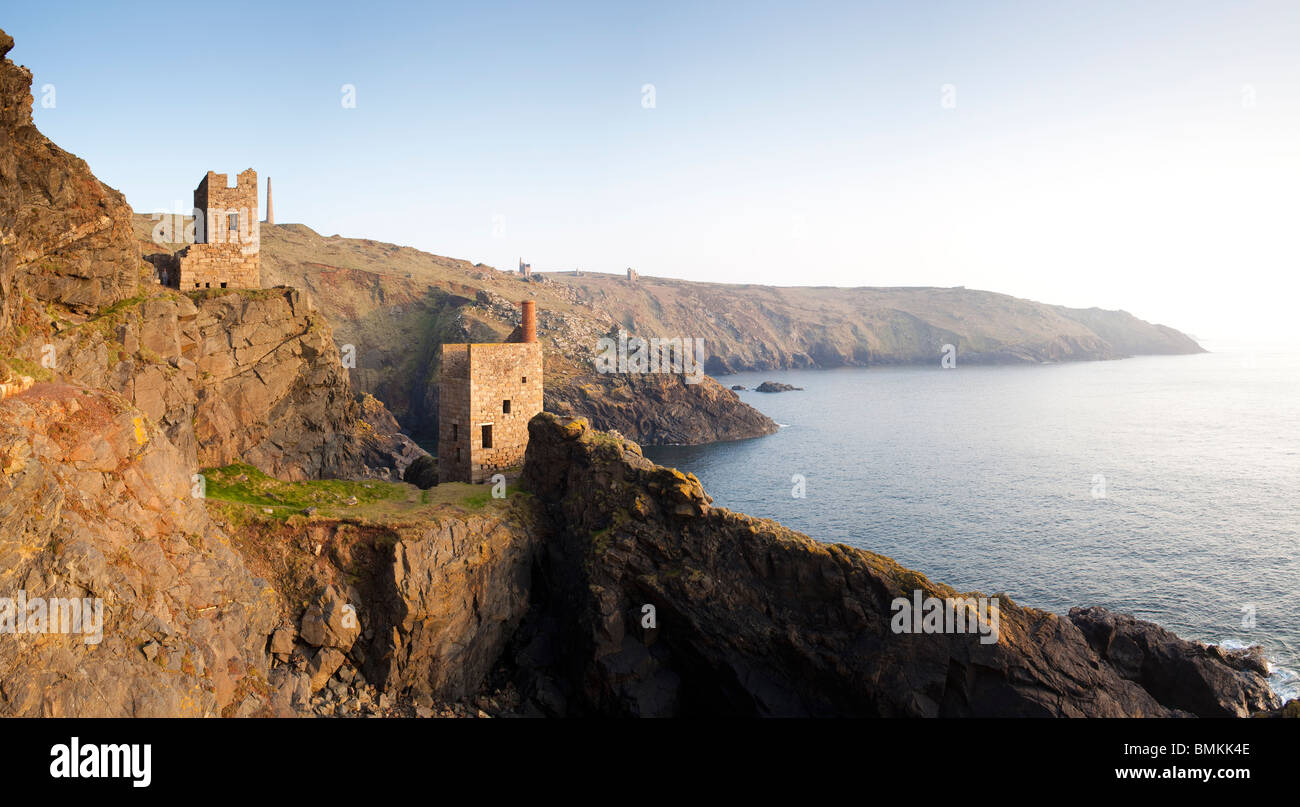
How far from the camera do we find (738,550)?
29031 mm

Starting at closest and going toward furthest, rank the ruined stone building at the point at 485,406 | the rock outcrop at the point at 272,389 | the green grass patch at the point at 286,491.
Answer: the green grass patch at the point at 286,491 < the rock outcrop at the point at 272,389 < the ruined stone building at the point at 485,406

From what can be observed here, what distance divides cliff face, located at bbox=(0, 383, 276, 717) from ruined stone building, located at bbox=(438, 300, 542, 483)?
1146 centimetres

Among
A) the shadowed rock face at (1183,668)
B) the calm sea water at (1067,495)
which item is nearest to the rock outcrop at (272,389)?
the calm sea water at (1067,495)

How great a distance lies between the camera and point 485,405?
114ft

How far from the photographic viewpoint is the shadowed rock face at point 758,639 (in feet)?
83.9

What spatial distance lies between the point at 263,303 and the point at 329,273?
8043 centimetres

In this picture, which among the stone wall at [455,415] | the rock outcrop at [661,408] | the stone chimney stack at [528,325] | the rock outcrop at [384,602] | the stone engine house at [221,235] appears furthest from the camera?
the rock outcrop at [661,408]

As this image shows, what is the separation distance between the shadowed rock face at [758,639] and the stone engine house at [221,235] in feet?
62.5

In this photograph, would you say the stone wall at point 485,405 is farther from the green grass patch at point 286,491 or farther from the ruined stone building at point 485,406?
the green grass patch at point 286,491

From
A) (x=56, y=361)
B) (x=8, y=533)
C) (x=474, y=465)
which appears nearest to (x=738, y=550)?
(x=474, y=465)

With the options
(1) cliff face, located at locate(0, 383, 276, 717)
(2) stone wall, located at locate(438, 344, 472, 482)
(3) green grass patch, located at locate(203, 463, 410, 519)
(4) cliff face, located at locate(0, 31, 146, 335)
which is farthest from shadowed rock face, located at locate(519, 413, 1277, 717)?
(4) cliff face, located at locate(0, 31, 146, 335)

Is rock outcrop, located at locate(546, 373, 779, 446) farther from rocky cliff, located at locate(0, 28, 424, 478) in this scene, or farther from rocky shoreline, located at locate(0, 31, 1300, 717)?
rocky shoreline, located at locate(0, 31, 1300, 717)

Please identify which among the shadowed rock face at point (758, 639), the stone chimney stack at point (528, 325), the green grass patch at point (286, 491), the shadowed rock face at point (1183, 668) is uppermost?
the stone chimney stack at point (528, 325)

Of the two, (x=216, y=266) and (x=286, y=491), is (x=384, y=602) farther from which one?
(x=216, y=266)
